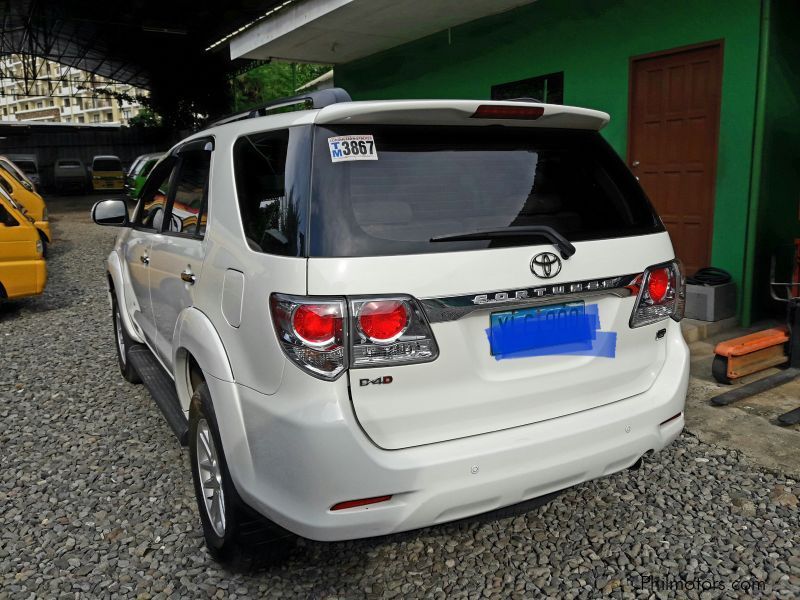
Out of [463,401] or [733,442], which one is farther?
[733,442]

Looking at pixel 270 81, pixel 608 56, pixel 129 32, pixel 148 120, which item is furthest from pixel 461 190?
pixel 270 81

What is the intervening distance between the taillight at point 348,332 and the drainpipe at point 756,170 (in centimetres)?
491

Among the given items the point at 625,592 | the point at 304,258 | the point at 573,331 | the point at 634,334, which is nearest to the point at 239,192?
the point at 304,258

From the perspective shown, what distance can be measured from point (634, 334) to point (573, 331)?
31cm

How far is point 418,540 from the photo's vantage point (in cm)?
298

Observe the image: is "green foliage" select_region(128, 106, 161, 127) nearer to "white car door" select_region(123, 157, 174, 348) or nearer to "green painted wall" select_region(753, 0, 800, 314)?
"white car door" select_region(123, 157, 174, 348)

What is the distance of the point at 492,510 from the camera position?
2.28 metres

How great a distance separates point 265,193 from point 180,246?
3.06ft

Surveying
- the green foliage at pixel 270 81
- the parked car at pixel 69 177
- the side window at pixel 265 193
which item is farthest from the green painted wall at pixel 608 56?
the green foliage at pixel 270 81

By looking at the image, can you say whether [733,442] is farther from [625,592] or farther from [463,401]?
[463,401]

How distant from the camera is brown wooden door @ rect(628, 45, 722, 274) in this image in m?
6.23

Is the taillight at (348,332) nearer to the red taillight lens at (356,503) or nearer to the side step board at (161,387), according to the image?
the red taillight lens at (356,503)

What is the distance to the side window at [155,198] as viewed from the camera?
151 inches

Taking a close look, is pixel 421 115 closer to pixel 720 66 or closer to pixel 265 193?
pixel 265 193
